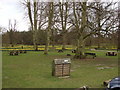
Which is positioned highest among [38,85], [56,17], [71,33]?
[56,17]

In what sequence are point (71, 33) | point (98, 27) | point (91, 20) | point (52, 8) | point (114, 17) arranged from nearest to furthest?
point (114, 17) → point (98, 27) → point (91, 20) → point (71, 33) → point (52, 8)

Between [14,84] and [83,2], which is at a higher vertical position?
[83,2]

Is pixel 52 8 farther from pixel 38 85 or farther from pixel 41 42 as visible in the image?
pixel 41 42

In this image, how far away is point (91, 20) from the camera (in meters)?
25.4

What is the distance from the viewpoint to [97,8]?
2464 centimetres

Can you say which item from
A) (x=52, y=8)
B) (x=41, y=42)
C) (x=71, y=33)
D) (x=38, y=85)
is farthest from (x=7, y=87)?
(x=41, y=42)

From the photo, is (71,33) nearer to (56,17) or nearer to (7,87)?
(56,17)

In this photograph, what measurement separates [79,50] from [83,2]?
6.97 meters

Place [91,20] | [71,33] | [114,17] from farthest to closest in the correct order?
[71,33]
[91,20]
[114,17]

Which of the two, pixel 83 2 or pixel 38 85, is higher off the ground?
pixel 83 2

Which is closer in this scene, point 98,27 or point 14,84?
point 14,84

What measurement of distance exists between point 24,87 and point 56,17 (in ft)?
73.5

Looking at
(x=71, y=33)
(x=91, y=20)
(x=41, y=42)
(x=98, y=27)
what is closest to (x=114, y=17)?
(x=98, y=27)

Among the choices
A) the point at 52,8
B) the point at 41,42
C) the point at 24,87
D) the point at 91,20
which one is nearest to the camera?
the point at 24,87
